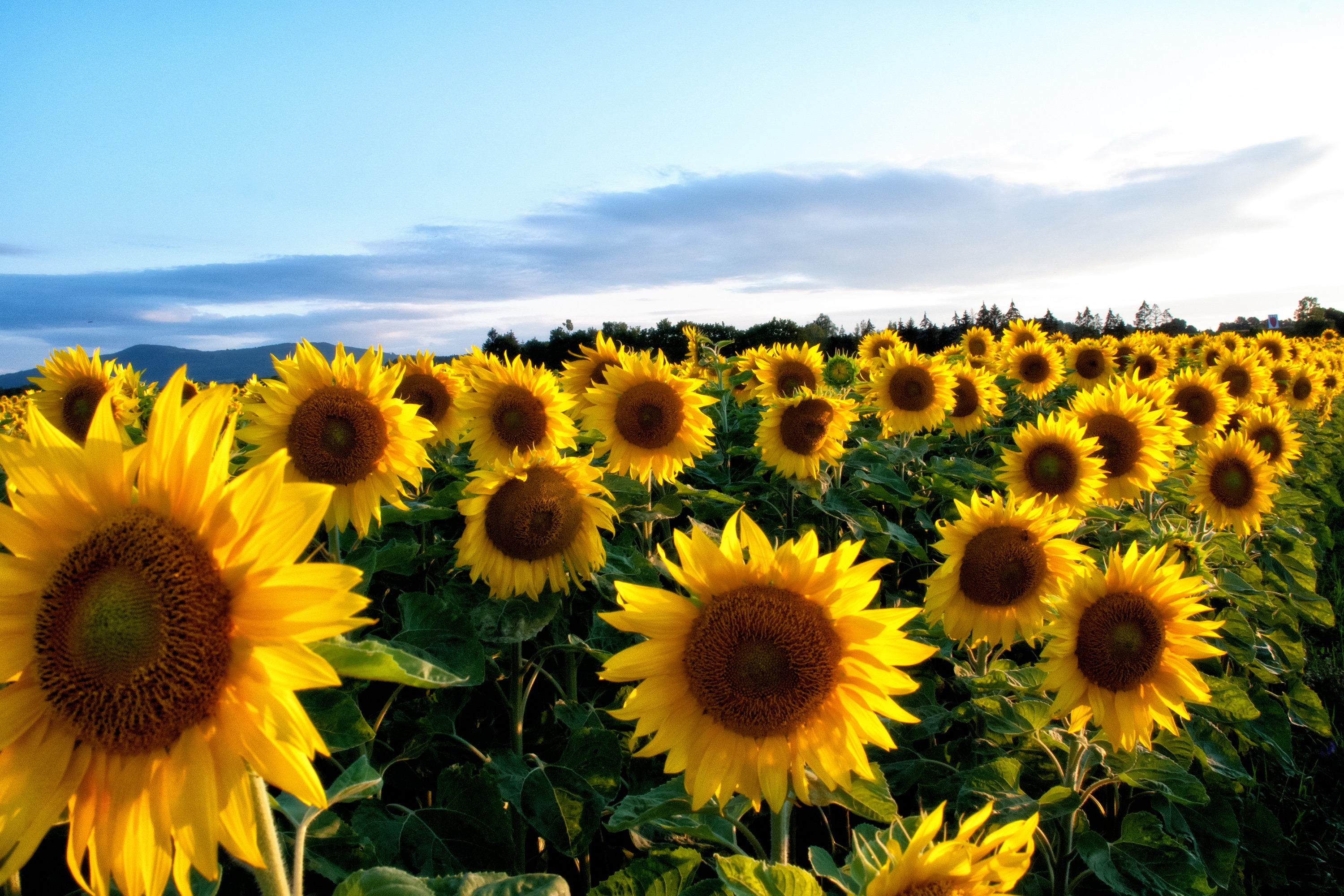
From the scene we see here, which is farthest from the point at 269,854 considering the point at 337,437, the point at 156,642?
the point at 337,437

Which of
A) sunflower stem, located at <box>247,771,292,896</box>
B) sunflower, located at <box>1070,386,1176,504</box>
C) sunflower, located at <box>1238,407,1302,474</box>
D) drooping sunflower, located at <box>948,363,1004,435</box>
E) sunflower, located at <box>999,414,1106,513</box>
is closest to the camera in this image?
sunflower stem, located at <box>247,771,292,896</box>

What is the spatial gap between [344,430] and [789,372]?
4875mm

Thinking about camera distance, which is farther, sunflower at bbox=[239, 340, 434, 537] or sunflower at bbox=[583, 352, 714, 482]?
sunflower at bbox=[583, 352, 714, 482]

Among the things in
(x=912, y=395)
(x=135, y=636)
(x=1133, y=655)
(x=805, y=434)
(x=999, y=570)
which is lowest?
(x=1133, y=655)

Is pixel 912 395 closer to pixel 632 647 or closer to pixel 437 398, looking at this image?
pixel 437 398

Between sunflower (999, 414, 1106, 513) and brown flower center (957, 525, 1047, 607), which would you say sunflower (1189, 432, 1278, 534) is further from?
brown flower center (957, 525, 1047, 607)

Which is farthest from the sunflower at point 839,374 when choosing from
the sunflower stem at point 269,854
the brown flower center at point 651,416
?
the sunflower stem at point 269,854

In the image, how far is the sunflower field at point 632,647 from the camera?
1.22 m

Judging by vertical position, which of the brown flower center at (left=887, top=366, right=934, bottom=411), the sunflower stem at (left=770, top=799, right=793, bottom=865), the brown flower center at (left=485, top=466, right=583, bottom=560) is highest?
the brown flower center at (left=887, top=366, right=934, bottom=411)

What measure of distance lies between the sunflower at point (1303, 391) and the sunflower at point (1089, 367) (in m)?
3.23

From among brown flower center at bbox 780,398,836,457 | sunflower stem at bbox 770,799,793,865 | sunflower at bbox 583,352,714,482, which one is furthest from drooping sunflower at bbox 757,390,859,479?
sunflower stem at bbox 770,799,793,865

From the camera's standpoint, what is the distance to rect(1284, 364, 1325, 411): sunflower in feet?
38.6

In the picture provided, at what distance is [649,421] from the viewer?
4766mm

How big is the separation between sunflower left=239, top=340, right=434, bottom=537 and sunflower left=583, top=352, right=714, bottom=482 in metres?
1.50
